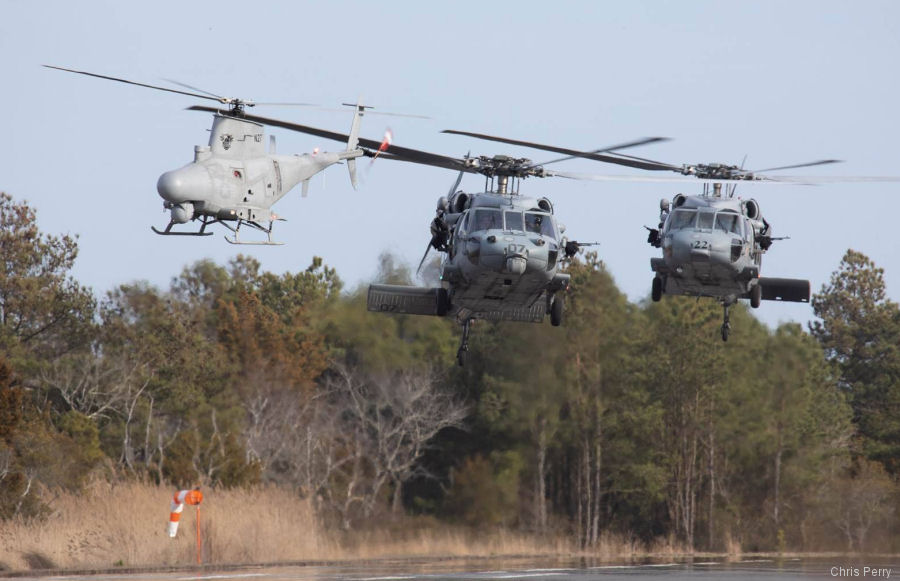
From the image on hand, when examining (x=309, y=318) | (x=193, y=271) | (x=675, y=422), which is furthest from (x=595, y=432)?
(x=193, y=271)

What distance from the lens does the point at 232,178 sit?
26.0m

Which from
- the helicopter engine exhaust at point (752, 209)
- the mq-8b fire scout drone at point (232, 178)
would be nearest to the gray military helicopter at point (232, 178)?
the mq-8b fire scout drone at point (232, 178)

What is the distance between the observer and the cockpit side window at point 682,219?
27.0 meters

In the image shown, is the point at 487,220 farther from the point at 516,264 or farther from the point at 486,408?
the point at 486,408

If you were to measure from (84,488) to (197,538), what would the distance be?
4.83 metres

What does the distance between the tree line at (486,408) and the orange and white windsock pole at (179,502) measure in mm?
12460

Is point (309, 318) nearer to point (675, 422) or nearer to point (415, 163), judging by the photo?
point (675, 422)

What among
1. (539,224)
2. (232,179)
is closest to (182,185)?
(232,179)

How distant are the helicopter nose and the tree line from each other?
67.0ft

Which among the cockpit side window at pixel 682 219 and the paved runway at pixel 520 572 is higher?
the cockpit side window at pixel 682 219

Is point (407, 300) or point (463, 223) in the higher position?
point (463, 223)

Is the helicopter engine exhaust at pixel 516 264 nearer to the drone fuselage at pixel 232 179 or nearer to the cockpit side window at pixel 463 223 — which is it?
the cockpit side window at pixel 463 223

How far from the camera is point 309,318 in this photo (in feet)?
169

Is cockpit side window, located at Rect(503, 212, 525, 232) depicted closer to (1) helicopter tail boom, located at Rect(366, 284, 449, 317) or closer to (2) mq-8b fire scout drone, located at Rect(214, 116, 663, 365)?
(2) mq-8b fire scout drone, located at Rect(214, 116, 663, 365)
